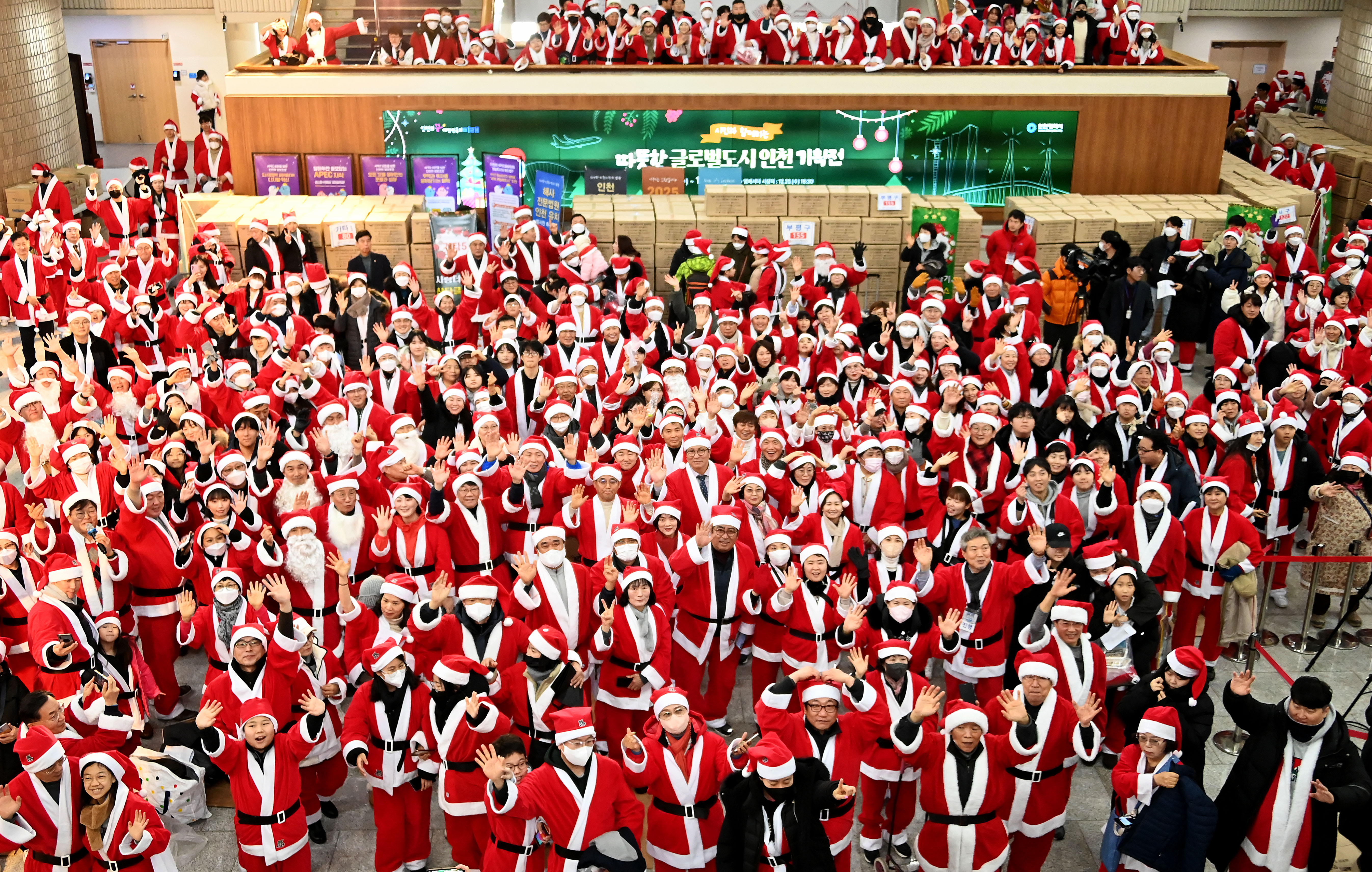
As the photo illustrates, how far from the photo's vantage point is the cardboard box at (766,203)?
16.0m

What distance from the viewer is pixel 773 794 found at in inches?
229

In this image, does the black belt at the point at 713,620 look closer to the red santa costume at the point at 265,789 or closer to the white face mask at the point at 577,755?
the white face mask at the point at 577,755

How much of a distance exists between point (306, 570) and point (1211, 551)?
6349 mm

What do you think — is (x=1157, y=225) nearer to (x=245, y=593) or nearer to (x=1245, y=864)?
(x=1245, y=864)

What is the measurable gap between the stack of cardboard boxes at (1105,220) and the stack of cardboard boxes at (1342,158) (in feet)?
11.8

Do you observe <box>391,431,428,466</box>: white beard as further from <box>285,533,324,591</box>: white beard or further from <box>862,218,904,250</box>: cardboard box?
<box>862,218,904,250</box>: cardboard box

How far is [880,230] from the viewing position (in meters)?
16.1

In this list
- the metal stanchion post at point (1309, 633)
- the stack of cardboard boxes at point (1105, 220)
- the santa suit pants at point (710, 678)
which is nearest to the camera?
the santa suit pants at point (710, 678)

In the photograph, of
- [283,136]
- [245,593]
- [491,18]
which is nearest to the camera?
[245,593]

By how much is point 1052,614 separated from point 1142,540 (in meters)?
1.79

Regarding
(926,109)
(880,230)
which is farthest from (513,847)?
(926,109)

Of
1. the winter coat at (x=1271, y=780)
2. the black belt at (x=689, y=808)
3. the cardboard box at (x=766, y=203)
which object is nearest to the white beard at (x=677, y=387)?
the black belt at (x=689, y=808)

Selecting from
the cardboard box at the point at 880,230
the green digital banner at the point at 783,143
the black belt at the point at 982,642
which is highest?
the green digital banner at the point at 783,143

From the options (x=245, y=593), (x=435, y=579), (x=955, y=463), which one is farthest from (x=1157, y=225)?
(x=245, y=593)
